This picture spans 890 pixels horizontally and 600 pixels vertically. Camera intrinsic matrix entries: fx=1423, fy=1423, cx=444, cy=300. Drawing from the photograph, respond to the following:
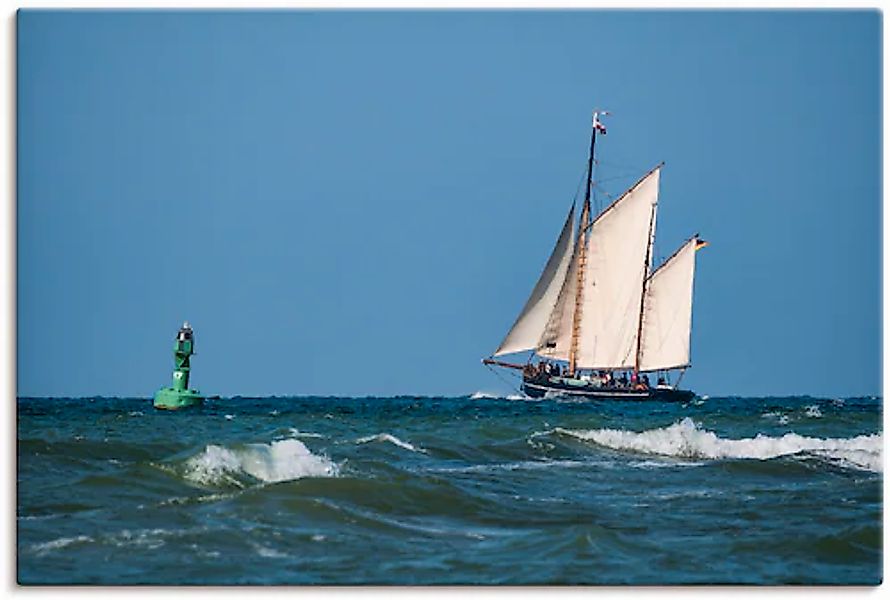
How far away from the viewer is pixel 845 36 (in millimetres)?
6016

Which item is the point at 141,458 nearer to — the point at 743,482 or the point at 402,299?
the point at 402,299

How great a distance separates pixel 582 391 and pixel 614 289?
1300 mm

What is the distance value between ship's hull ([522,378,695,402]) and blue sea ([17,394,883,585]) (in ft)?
9.49

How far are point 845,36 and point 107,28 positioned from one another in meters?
3.10

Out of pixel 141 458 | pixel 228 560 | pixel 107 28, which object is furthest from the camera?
pixel 141 458

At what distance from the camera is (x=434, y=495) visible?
6.92 meters

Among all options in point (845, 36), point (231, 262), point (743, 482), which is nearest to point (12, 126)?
point (231, 262)

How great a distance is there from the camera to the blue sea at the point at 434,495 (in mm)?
5539

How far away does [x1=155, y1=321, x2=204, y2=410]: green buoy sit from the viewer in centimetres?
638

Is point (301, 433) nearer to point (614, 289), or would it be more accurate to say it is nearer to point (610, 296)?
point (610, 296)

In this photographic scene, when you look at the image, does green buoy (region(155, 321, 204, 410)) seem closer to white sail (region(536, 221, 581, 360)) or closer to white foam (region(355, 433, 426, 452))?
white foam (region(355, 433, 426, 452))

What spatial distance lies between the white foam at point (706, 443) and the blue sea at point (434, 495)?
0.02 meters

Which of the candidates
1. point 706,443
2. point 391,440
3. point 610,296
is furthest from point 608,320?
point 391,440

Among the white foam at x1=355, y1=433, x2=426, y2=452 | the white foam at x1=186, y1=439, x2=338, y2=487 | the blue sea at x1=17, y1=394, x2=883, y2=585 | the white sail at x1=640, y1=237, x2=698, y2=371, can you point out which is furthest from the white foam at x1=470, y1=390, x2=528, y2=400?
the white sail at x1=640, y1=237, x2=698, y2=371
